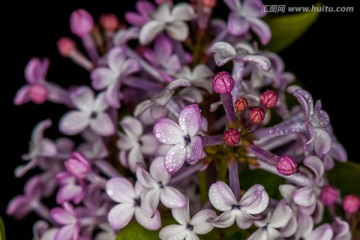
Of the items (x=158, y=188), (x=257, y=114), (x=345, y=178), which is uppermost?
(x=257, y=114)

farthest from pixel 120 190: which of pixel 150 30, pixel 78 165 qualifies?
pixel 150 30

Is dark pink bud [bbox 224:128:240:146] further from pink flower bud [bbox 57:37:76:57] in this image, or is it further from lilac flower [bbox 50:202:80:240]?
pink flower bud [bbox 57:37:76:57]

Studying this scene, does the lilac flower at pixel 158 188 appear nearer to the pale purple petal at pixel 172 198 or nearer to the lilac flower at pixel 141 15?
the pale purple petal at pixel 172 198

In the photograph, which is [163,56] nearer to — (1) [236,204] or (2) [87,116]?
(2) [87,116]

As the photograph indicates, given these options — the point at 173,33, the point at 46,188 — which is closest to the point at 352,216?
the point at 173,33

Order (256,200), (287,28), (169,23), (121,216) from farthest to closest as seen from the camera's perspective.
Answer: (287,28), (169,23), (121,216), (256,200)

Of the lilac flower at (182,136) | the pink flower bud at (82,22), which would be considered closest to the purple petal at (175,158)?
the lilac flower at (182,136)

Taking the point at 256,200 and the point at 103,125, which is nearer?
the point at 256,200
